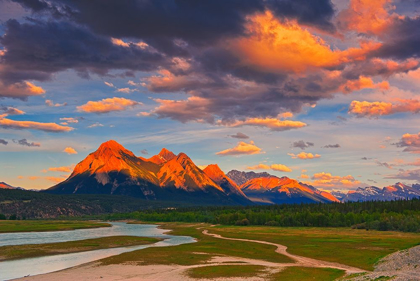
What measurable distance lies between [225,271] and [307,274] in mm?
12688

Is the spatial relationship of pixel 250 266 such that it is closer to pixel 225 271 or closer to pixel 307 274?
pixel 225 271

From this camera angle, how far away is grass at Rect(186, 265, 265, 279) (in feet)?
180

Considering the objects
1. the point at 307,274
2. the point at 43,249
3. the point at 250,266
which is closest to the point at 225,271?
the point at 250,266

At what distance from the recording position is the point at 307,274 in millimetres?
54906

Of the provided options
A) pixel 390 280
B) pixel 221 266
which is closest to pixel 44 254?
pixel 221 266

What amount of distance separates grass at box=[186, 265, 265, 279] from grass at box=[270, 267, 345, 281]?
404 centimetres

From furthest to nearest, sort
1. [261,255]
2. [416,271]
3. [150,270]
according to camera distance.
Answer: [261,255], [150,270], [416,271]

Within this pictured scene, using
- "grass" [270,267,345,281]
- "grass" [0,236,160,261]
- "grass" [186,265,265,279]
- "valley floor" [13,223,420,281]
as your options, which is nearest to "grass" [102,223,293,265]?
"valley floor" [13,223,420,281]

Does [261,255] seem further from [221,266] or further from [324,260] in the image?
[221,266]

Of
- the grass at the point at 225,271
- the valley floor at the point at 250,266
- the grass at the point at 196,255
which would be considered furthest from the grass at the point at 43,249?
the grass at the point at 225,271

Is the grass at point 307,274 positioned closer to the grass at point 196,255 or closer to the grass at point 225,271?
the grass at point 225,271

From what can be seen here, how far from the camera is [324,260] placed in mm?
71875

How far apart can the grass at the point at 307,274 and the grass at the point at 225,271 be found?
13.3 feet

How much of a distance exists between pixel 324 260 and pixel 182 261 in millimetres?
27624
